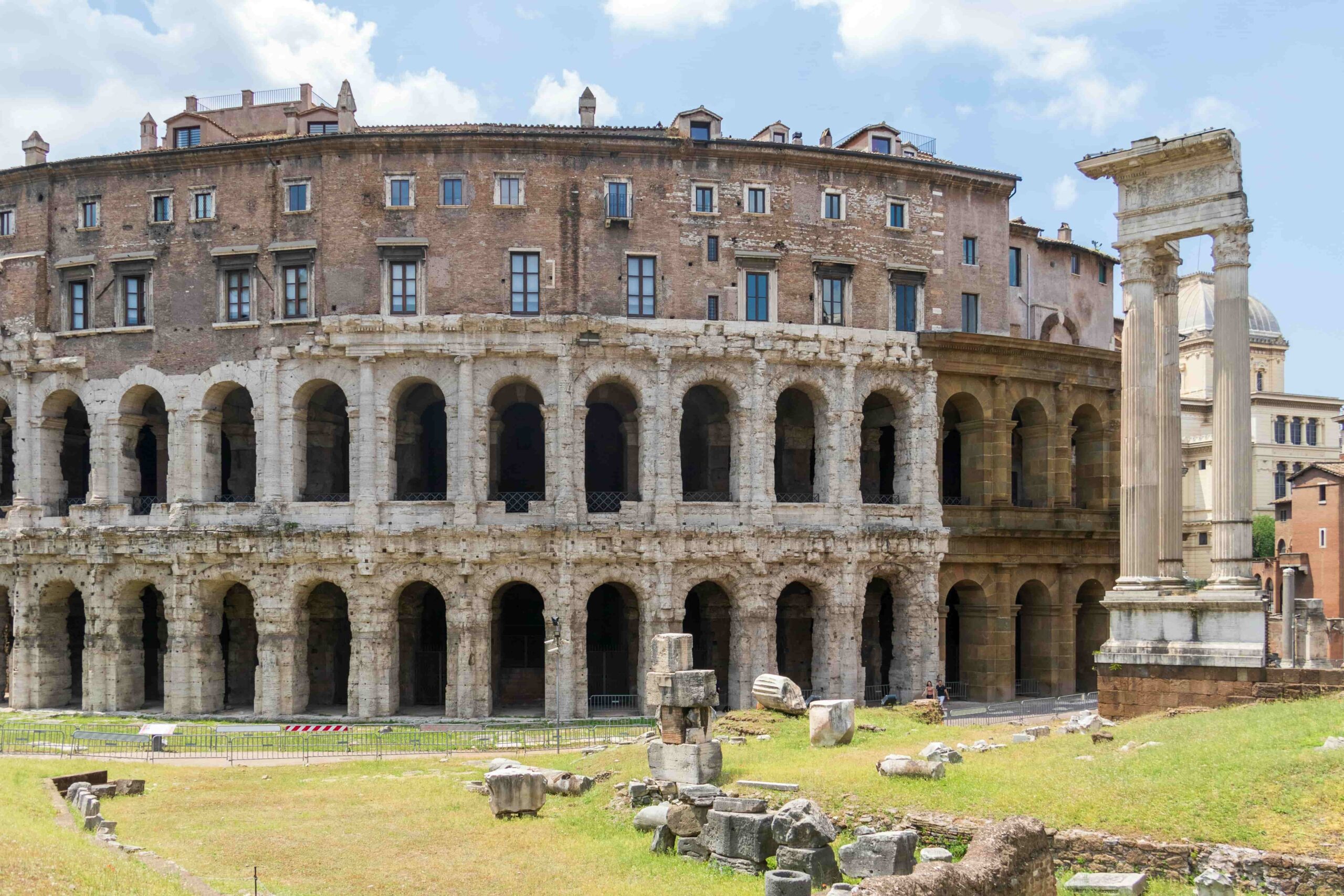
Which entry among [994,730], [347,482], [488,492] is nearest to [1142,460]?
[994,730]

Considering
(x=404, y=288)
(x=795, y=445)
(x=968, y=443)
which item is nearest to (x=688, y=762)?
(x=404, y=288)

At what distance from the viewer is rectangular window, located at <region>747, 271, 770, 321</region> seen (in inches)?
1545

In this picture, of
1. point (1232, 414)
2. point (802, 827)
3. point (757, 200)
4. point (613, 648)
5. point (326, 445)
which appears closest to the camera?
point (802, 827)

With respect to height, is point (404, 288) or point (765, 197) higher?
point (765, 197)

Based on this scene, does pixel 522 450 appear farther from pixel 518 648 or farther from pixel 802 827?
pixel 802 827

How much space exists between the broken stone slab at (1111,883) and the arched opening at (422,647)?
84.6 ft

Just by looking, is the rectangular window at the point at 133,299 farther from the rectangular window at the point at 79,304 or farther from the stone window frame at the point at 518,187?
the stone window frame at the point at 518,187

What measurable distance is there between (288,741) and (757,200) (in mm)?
21118

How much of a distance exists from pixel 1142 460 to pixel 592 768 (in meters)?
13.9

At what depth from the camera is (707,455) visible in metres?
41.8

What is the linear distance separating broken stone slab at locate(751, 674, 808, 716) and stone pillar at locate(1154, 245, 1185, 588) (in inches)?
329

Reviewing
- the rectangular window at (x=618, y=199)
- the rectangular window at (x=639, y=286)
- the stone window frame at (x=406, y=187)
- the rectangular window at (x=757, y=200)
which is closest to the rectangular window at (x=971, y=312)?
the rectangular window at (x=757, y=200)

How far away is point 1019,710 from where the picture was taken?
38.2 meters

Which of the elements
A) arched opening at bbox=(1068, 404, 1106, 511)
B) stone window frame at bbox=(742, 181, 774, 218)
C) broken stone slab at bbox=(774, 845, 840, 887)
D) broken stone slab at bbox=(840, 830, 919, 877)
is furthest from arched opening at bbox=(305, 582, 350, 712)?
broken stone slab at bbox=(840, 830, 919, 877)
